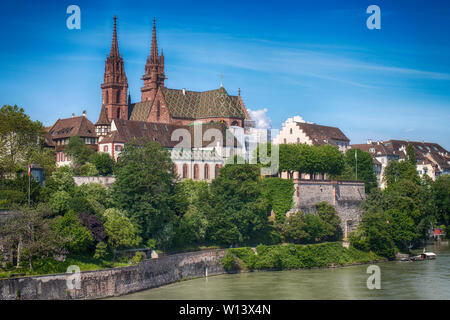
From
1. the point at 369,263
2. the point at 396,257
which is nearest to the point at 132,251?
the point at 369,263

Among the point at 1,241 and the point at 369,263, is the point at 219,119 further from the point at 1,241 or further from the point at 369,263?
the point at 1,241

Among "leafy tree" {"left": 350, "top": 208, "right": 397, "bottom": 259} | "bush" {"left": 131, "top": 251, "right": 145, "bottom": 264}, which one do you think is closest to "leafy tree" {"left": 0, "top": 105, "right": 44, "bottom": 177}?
"bush" {"left": 131, "top": 251, "right": 145, "bottom": 264}

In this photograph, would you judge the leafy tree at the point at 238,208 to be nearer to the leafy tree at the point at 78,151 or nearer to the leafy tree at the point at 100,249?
the leafy tree at the point at 100,249

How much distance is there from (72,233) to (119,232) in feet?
15.1

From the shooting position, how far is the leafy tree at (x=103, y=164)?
7306 cm

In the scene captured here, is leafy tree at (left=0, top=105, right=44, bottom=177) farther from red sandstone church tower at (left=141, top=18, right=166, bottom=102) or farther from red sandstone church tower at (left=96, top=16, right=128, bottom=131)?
red sandstone church tower at (left=141, top=18, right=166, bottom=102)

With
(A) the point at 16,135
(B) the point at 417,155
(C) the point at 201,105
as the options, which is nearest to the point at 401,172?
(B) the point at 417,155

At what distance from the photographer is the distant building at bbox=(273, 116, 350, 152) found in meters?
100

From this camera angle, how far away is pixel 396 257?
2783 inches

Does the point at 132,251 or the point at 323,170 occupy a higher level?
the point at 323,170

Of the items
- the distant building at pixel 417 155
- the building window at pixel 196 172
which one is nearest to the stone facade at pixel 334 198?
the building window at pixel 196 172

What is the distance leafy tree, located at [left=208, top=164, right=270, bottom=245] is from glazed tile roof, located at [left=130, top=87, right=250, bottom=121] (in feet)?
106

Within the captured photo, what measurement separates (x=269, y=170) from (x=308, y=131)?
23513 millimetres

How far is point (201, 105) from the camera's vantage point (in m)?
101
